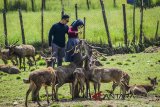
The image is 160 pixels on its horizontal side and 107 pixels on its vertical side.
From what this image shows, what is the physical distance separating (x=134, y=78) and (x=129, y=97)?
Result: 579 cm

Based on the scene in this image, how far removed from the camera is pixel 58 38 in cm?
2303

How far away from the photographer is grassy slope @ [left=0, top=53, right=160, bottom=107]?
2121 cm

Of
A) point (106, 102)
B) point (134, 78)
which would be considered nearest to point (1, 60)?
point (134, 78)

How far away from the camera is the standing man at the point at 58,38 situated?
74.8ft

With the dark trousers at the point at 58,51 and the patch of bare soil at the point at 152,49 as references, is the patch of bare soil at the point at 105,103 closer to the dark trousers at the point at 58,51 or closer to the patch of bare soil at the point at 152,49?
the dark trousers at the point at 58,51

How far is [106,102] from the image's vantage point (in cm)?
1930

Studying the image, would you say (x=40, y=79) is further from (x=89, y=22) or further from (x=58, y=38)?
(x=89, y=22)

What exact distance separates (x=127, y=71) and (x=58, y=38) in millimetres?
7305

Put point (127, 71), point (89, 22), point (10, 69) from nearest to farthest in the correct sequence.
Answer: point (127, 71)
point (10, 69)
point (89, 22)

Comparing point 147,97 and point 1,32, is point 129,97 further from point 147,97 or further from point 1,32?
point 1,32

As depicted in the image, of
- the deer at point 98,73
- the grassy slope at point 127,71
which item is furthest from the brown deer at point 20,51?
the deer at point 98,73

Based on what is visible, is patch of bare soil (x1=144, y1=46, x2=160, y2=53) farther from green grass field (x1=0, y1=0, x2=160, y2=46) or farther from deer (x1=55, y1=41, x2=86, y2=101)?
deer (x1=55, y1=41, x2=86, y2=101)

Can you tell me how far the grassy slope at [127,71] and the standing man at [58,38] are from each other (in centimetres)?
163

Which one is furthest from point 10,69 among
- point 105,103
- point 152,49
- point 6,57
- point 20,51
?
point 152,49
